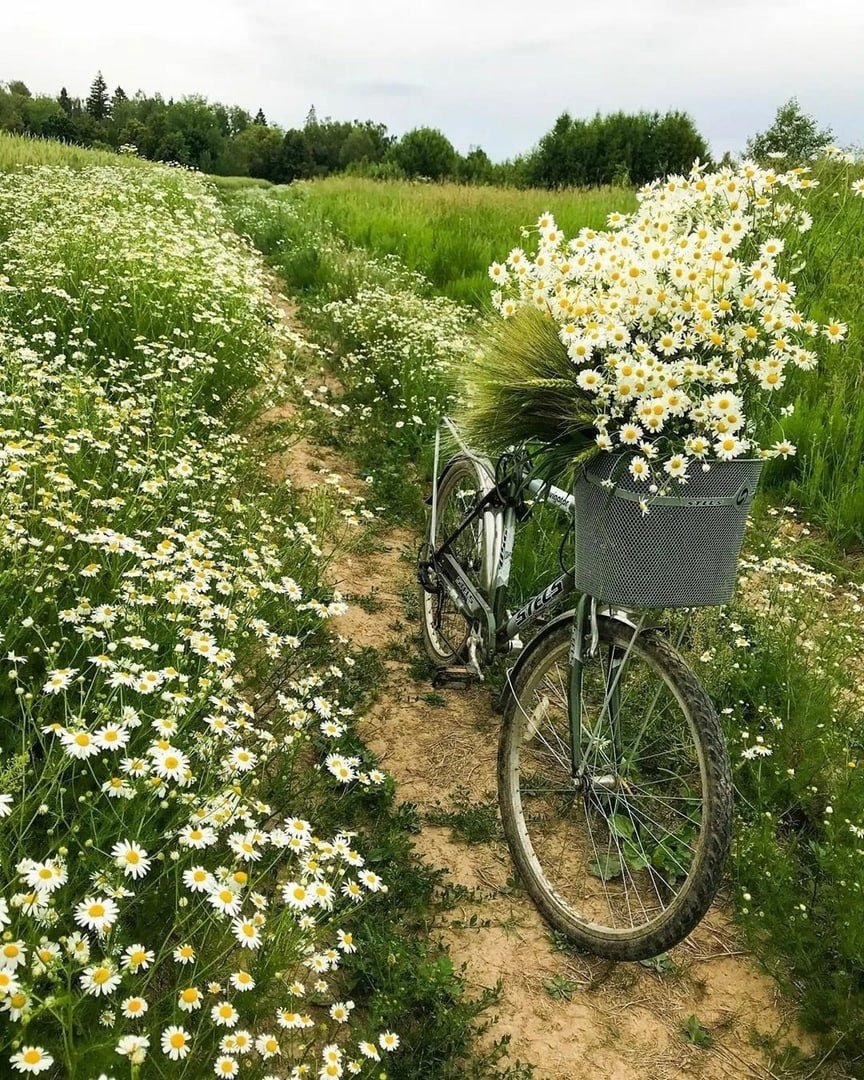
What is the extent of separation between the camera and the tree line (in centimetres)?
3691

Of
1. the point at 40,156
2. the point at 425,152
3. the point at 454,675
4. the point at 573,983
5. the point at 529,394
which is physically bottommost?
the point at 573,983

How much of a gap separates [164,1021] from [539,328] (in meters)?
1.89

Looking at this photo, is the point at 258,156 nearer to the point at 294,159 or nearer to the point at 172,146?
the point at 294,159

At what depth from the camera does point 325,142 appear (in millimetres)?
75000

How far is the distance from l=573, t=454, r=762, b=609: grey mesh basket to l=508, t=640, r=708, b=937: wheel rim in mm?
321

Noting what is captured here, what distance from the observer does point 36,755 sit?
2494mm

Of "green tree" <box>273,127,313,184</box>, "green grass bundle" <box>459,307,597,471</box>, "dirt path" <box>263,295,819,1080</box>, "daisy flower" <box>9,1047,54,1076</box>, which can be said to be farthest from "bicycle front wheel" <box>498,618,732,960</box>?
"green tree" <box>273,127,313,184</box>

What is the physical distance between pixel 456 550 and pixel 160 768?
2266 millimetres

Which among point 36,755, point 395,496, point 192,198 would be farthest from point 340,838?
point 192,198

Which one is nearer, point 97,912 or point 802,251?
point 97,912

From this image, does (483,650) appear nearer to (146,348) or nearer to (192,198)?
(146,348)

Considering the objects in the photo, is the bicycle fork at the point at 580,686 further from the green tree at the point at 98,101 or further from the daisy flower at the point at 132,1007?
the green tree at the point at 98,101

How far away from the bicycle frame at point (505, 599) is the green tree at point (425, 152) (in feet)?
143

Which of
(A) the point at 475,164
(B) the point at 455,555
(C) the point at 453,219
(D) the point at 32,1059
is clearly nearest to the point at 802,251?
(B) the point at 455,555
